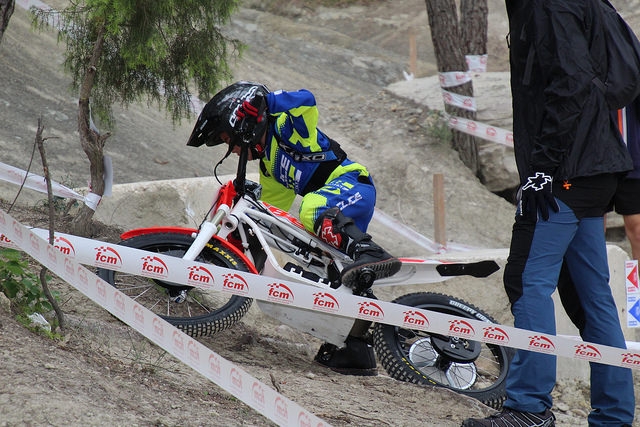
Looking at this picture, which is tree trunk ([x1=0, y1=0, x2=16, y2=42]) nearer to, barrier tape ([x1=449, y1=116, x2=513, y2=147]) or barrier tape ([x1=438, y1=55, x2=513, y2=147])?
barrier tape ([x1=449, y1=116, x2=513, y2=147])

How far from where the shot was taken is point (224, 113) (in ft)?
14.9

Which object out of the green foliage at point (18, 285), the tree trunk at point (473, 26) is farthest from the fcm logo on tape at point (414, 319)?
the tree trunk at point (473, 26)

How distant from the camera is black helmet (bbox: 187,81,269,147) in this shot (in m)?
4.54

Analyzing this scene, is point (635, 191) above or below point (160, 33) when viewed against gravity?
below

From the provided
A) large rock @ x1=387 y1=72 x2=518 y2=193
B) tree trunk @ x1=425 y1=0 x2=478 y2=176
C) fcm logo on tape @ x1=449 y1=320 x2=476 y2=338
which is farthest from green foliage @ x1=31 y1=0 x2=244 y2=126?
large rock @ x1=387 y1=72 x2=518 y2=193

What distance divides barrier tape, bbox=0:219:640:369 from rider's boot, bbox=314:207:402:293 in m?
0.59

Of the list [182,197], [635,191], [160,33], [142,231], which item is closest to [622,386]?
[635,191]

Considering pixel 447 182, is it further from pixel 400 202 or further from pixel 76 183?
pixel 76 183

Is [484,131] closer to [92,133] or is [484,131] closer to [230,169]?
[230,169]

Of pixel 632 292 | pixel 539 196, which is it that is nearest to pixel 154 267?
pixel 539 196

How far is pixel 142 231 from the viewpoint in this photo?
4418 mm

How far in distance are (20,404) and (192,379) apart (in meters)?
0.97

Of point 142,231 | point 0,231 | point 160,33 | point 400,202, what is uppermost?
point 160,33

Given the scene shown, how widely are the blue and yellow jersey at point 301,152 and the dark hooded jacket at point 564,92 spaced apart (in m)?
1.46
